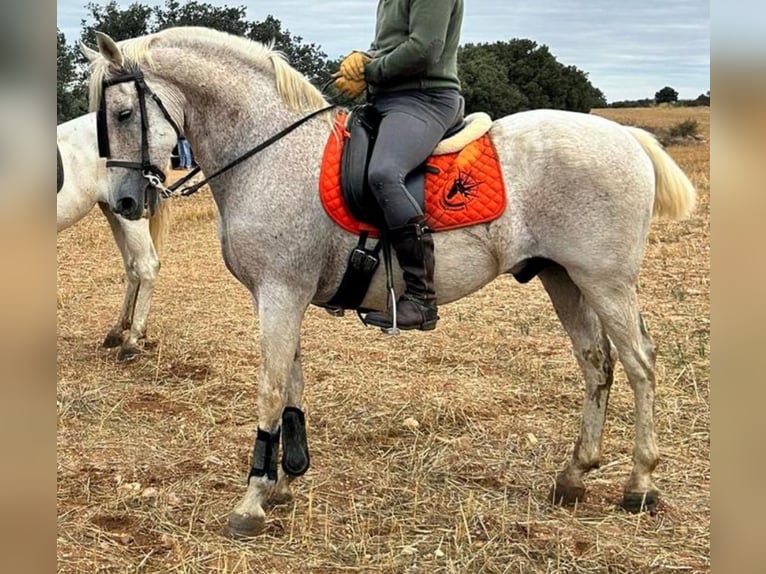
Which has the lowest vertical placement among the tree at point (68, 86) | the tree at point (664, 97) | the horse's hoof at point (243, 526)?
the horse's hoof at point (243, 526)

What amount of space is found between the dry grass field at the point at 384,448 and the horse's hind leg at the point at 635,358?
148mm

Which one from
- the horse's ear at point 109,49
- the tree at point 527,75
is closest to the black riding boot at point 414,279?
the horse's ear at point 109,49

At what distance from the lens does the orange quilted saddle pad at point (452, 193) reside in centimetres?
351

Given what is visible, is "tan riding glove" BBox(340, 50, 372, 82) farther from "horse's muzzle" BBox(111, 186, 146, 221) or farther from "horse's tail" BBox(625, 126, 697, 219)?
"horse's tail" BBox(625, 126, 697, 219)

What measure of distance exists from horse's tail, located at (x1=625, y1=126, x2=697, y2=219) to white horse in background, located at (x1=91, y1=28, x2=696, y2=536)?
0.03m

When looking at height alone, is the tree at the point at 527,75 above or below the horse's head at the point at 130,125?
above

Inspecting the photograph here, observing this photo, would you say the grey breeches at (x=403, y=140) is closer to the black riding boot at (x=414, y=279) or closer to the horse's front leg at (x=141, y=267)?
the black riding boot at (x=414, y=279)

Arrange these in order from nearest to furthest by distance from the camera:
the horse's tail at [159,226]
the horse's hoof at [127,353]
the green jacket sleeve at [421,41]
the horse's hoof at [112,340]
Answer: the green jacket sleeve at [421,41] → the horse's hoof at [127,353] → the horse's hoof at [112,340] → the horse's tail at [159,226]

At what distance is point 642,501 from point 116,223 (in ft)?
18.0
